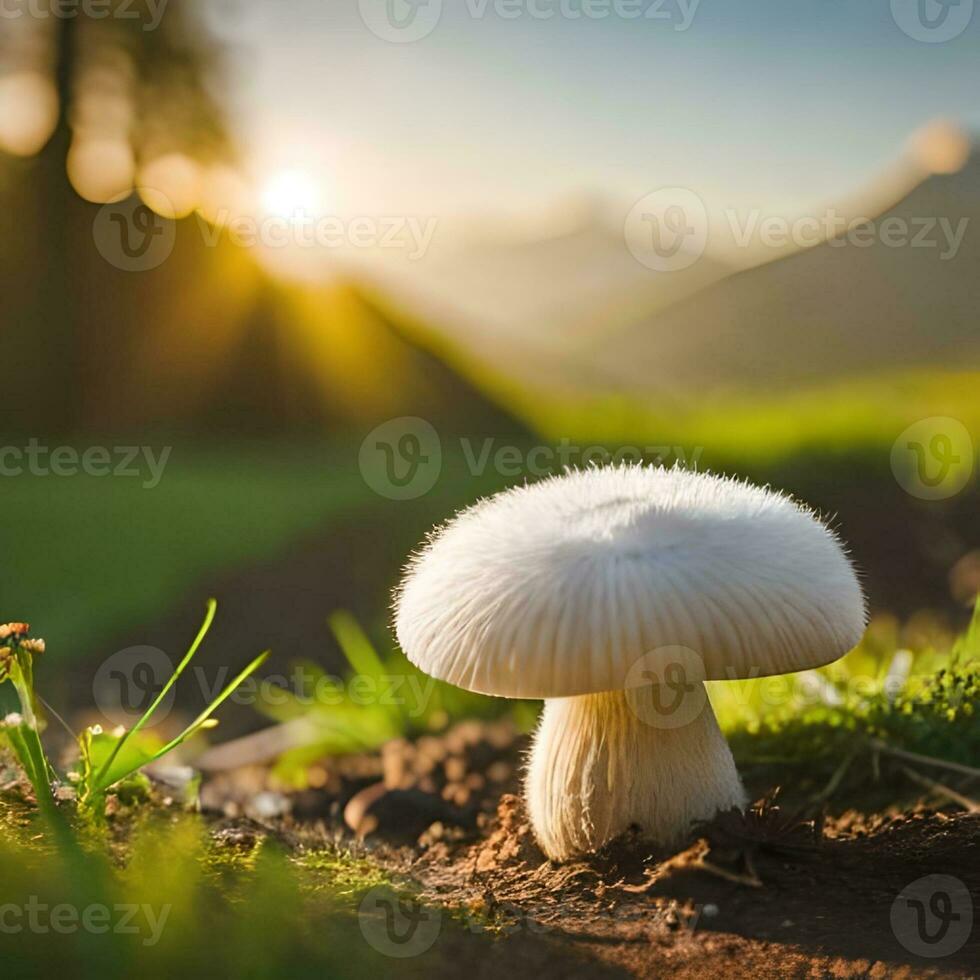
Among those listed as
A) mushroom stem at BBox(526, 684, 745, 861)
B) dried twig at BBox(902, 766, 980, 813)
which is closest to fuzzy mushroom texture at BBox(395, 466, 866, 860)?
mushroom stem at BBox(526, 684, 745, 861)

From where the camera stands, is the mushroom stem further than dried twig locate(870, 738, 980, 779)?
No

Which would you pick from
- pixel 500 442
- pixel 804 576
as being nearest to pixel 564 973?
pixel 804 576

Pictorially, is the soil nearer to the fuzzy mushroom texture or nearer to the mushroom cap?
the fuzzy mushroom texture

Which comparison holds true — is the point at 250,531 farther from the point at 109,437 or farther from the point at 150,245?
the point at 150,245

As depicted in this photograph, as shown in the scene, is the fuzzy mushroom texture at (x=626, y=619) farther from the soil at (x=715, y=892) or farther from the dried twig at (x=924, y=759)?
the dried twig at (x=924, y=759)

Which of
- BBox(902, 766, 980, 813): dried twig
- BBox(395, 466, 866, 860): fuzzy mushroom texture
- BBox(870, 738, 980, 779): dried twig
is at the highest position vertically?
BBox(395, 466, 866, 860): fuzzy mushroom texture

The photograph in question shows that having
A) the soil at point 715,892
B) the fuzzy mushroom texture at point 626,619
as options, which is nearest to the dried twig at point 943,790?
the soil at point 715,892

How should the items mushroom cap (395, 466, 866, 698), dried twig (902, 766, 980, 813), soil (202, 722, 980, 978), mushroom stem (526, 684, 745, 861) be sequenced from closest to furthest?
soil (202, 722, 980, 978) < mushroom cap (395, 466, 866, 698) < mushroom stem (526, 684, 745, 861) < dried twig (902, 766, 980, 813)
